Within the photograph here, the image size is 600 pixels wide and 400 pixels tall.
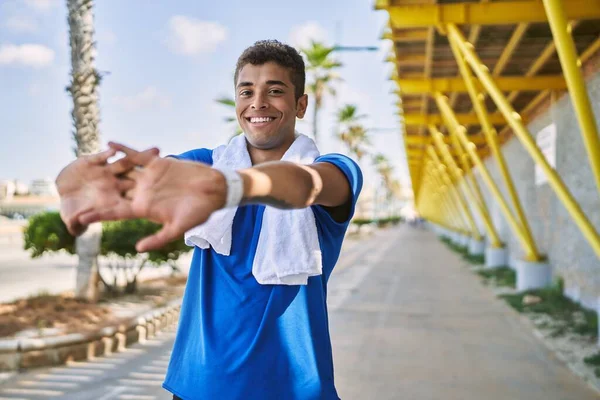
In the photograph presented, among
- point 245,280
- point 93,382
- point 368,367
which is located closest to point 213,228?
point 245,280

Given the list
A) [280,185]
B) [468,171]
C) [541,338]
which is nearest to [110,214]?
[280,185]

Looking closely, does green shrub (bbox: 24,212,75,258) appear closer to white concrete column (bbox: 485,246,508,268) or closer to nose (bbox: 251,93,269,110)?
Result: nose (bbox: 251,93,269,110)

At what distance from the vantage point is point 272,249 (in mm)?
1734

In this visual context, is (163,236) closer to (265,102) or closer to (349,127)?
(265,102)

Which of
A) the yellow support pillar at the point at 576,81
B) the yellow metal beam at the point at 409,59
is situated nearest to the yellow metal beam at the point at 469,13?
the yellow support pillar at the point at 576,81

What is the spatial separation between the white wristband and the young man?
33cm

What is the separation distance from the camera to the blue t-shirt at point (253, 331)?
178 cm

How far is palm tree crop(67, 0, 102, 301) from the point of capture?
837 centimetres

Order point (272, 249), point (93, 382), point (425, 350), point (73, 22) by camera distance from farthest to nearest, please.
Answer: point (73, 22) → point (425, 350) → point (93, 382) → point (272, 249)

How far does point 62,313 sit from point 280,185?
6858 millimetres

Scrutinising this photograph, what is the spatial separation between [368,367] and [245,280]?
4860mm

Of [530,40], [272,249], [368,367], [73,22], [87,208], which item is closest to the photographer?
[87,208]

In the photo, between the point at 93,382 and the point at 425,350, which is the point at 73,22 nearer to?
the point at 93,382

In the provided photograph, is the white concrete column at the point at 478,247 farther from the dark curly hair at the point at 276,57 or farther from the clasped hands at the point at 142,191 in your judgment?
the clasped hands at the point at 142,191
